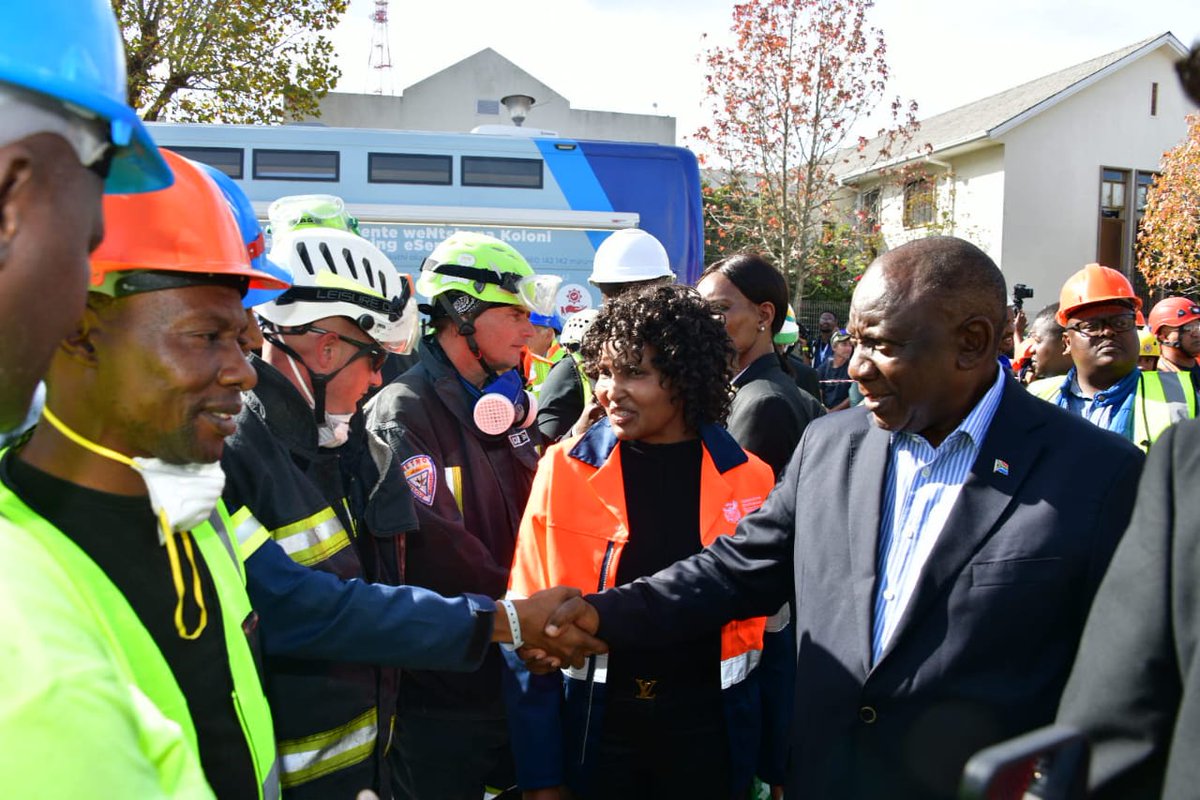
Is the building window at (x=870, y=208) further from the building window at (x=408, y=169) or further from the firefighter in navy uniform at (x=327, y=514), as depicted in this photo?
the firefighter in navy uniform at (x=327, y=514)

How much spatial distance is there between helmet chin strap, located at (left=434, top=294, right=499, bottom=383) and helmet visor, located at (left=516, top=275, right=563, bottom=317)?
0.25 m

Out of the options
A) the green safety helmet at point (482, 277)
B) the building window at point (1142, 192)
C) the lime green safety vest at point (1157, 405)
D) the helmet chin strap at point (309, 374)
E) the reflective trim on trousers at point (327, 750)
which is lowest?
the reflective trim on trousers at point (327, 750)

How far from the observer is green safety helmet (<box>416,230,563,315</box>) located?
3.71 meters

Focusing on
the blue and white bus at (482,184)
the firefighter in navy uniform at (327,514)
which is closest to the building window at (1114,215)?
the blue and white bus at (482,184)

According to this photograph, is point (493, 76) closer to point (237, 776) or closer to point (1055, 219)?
point (1055, 219)

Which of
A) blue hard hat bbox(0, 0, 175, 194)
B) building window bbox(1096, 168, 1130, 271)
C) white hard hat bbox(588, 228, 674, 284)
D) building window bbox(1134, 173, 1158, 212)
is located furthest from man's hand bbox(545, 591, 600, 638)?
building window bbox(1134, 173, 1158, 212)

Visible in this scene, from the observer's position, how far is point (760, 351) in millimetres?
4398

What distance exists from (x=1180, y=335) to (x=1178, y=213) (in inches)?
649

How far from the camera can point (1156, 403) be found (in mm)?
5152

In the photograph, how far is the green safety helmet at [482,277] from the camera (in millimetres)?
3709

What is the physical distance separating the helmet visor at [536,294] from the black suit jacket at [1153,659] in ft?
8.76

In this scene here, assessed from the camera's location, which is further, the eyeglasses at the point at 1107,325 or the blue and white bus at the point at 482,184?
the blue and white bus at the point at 482,184

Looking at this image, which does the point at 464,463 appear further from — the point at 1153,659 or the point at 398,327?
the point at 1153,659

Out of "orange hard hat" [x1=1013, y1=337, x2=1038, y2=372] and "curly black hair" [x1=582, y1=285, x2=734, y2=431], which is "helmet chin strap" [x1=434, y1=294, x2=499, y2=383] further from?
"orange hard hat" [x1=1013, y1=337, x2=1038, y2=372]
